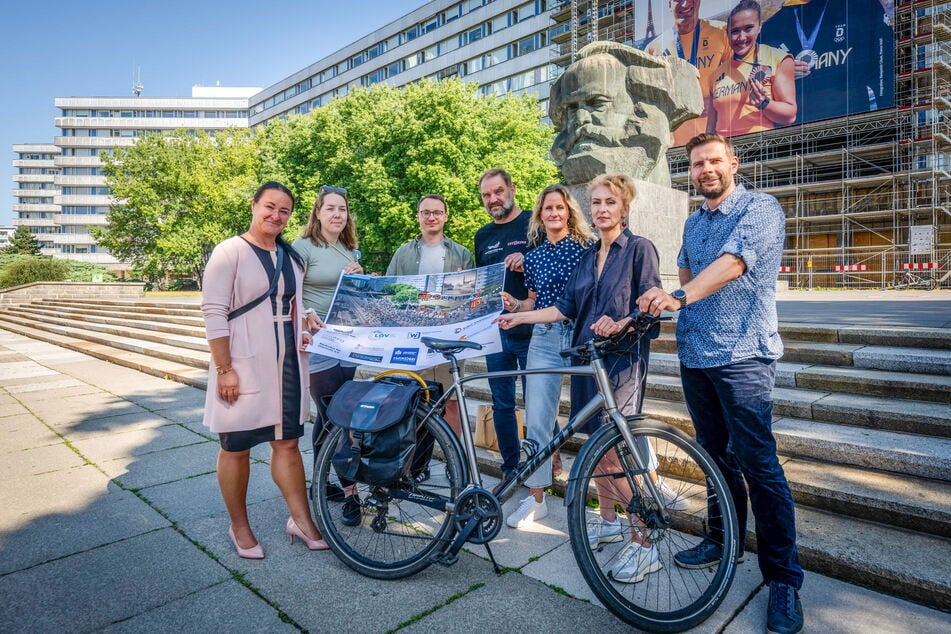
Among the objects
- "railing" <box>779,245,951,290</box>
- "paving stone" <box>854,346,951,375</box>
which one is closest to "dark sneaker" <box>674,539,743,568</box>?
"paving stone" <box>854,346,951,375</box>

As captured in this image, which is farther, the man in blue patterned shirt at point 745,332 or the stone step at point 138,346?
the stone step at point 138,346

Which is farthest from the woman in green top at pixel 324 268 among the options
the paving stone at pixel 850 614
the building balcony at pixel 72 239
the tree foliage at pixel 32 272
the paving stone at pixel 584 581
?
the building balcony at pixel 72 239

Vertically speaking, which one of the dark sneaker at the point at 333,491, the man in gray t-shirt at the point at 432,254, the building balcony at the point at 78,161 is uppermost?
the building balcony at the point at 78,161

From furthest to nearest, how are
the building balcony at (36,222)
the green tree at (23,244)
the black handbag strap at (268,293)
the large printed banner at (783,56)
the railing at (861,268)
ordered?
the building balcony at (36,222), the green tree at (23,244), the large printed banner at (783,56), the railing at (861,268), the black handbag strap at (268,293)

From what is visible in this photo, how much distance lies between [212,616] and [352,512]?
970 mm

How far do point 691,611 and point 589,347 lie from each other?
1.18 m

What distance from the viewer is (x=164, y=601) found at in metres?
2.65

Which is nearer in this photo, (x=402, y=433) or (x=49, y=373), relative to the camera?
(x=402, y=433)

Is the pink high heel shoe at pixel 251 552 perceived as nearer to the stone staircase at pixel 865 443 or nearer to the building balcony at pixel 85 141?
the stone staircase at pixel 865 443

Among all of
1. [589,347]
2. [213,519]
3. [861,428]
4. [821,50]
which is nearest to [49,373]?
[213,519]

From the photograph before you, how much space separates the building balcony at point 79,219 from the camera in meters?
82.6

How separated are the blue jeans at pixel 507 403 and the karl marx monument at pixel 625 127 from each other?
211 inches

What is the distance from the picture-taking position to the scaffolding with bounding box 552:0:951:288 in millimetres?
24172

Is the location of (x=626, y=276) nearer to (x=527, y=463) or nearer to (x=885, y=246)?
(x=527, y=463)
